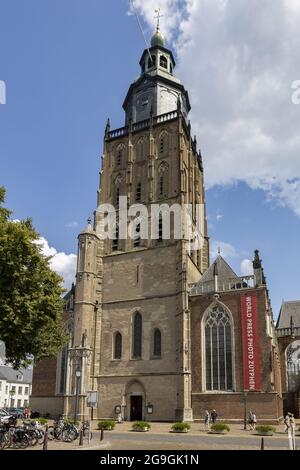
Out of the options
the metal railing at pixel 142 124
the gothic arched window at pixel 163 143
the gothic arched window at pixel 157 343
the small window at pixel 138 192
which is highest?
the metal railing at pixel 142 124

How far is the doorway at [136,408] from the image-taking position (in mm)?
35500

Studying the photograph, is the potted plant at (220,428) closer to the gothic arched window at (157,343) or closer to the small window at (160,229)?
the gothic arched window at (157,343)

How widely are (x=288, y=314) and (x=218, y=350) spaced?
20.3m

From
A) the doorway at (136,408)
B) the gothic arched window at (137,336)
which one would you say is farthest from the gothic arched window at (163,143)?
the doorway at (136,408)

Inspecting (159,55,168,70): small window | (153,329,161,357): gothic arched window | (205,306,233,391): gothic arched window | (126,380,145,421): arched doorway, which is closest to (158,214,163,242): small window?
(153,329,161,357): gothic arched window

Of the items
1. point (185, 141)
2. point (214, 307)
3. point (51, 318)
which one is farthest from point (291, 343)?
point (51, 318)

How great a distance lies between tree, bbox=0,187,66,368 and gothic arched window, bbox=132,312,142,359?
15.2 m

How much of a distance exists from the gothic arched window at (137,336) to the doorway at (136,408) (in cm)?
336

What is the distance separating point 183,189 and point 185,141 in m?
8.16

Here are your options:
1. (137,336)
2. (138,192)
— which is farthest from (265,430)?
(138,192)

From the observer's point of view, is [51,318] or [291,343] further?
[291,343]

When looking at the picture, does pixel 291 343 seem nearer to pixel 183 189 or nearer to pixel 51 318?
pixel 183 189

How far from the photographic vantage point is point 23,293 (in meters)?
20.9
